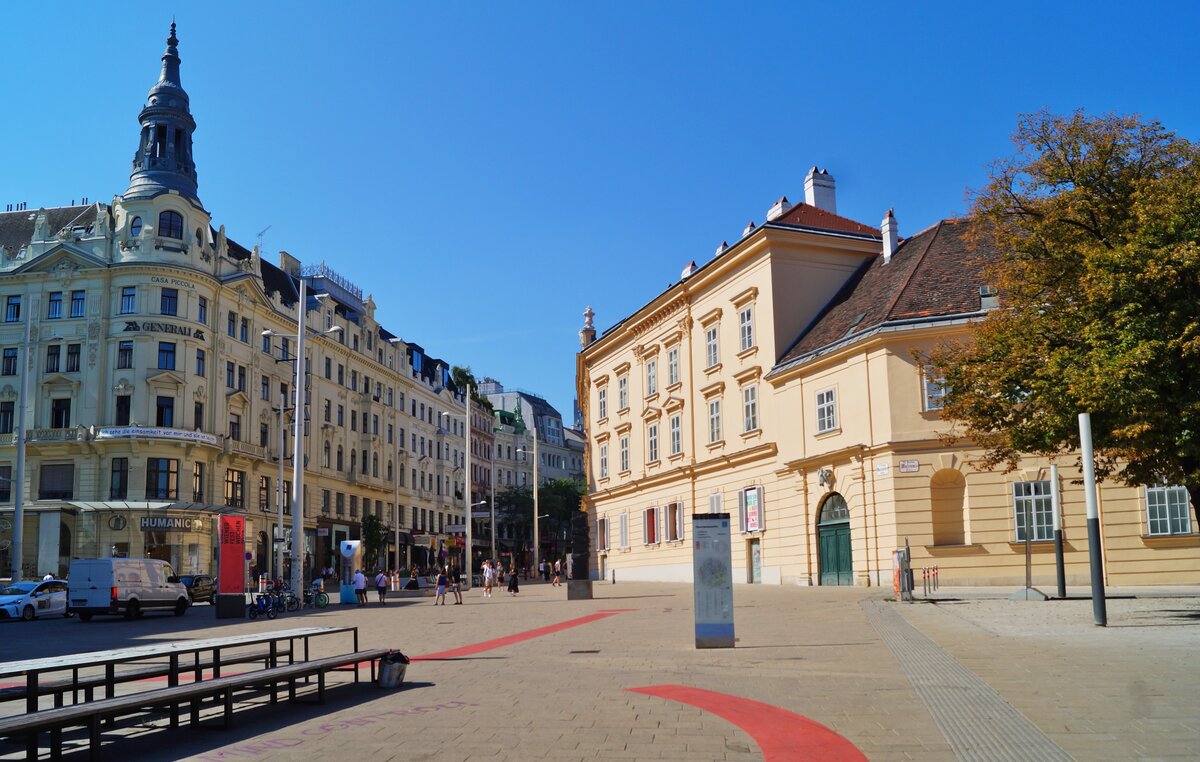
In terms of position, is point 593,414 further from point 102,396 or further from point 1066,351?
point 1066,351

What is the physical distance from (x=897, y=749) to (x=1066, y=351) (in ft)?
43.9

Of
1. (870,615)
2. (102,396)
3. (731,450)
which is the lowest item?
(870,615)

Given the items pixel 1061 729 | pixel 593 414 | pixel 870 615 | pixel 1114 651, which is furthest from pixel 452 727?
pixel 593 414

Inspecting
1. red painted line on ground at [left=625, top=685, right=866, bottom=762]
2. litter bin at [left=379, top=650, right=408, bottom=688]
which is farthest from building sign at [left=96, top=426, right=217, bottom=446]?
red painted line on ground at [left=625, top=685, right=866, bottom=762]

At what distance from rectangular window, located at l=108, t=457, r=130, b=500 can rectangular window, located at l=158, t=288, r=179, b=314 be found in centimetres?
800

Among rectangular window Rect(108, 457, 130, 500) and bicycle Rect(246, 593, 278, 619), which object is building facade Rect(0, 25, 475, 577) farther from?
bicycle Rect(246, 593, 278, 619)

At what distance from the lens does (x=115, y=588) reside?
33.1m

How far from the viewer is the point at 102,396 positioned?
54188mm

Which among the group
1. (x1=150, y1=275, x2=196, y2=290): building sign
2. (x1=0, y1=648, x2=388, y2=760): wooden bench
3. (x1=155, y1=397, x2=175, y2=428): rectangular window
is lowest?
(x1=0, y1=648, x2=388, y2=760): wooden bench

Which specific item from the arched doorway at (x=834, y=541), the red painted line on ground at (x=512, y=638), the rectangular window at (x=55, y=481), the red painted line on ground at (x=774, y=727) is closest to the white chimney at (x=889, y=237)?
the arched doorway at (x=834, y=541)

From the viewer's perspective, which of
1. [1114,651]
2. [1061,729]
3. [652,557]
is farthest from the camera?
[652,557]

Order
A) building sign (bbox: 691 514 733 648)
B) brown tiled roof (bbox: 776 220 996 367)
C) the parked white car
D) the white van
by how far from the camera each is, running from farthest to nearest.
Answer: the parked white car → brown tiled roof (bbox: 776 220 996 367) → the white van → building sign (bbox: 691 514 733 648)

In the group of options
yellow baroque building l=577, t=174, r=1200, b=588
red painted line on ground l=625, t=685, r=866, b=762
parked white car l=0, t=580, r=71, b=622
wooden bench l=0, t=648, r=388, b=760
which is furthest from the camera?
parked white car l=0, t=580, r=71, b=622

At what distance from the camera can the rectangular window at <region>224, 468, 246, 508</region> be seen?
5866cm
